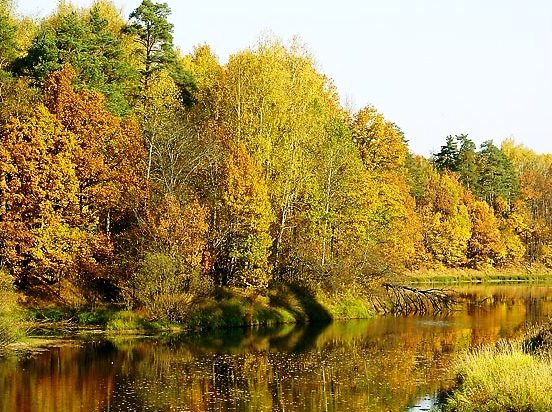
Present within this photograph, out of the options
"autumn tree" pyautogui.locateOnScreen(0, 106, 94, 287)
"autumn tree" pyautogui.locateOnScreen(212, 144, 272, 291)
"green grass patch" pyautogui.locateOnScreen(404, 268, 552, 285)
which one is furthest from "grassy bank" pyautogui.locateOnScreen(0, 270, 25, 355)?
"green grass patch" pyautogui.locateOnScreen(404, 268, 552, 285)

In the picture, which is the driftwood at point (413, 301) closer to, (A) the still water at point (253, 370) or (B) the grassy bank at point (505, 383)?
(A) the still water at point (253, 370)

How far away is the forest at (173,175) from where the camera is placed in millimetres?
40469

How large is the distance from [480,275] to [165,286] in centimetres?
6100

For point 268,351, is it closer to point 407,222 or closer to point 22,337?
point 22,337

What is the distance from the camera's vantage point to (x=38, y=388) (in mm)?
25234

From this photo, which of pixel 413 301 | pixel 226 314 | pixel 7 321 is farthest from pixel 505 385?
pixel 413 301

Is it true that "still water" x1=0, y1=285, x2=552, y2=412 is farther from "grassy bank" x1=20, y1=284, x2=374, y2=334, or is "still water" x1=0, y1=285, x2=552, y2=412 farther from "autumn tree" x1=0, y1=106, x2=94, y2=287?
"autumn tree" x1=0, y1=106, x2=94, y2=287

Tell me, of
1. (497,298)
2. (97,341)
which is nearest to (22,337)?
(97,341)

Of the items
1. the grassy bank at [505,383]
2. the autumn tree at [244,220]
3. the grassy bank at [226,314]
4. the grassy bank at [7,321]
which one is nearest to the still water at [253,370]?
the grassy bank at [7,321]

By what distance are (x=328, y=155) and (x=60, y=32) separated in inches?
712

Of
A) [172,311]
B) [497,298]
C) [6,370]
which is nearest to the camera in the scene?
[6,370]

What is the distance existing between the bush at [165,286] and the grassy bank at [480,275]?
40.3m

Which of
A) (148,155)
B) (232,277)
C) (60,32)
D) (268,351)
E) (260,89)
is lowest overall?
(268,351)

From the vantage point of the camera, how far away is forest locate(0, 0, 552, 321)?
4047 cm
